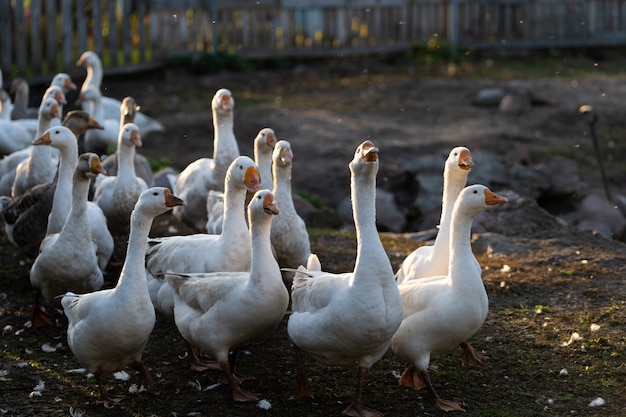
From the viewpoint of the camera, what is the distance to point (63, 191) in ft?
25.5

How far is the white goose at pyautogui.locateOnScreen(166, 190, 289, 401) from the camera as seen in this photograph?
5.78 m

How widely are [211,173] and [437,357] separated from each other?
10.7 feet

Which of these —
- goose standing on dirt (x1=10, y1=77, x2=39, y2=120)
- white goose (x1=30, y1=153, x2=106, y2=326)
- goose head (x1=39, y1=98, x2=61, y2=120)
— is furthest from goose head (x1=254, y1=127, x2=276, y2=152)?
goose standing on dirt (x1=10, y1=77, x2=39, y2=120)

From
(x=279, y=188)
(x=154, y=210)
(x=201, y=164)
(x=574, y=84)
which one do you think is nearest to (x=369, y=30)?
(x=574, y=84)

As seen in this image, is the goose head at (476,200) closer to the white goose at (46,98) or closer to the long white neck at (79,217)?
the long white neck at (79,217)

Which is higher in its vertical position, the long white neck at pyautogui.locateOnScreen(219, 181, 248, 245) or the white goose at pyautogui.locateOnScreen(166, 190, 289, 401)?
the long white neck at pyautogui.locateOnScreen(219, 181, 248, 245)

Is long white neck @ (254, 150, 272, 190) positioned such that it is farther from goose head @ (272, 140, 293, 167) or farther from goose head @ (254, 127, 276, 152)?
goose head @ (272, 140, 293, 167)

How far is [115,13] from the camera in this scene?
17078 millimetres

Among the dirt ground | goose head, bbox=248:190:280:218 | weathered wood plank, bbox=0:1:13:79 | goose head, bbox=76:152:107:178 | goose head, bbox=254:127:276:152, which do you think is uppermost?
weathered wood plank, bbox=0:1:13:79

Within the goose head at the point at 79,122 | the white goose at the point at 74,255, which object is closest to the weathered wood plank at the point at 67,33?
the goose head at the point at 79,122

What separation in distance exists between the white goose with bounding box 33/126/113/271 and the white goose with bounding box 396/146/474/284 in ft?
8.15

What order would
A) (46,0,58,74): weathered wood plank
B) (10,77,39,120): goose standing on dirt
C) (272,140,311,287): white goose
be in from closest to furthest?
(272,140,311,287): white goose
(10,77,39,120): goose standing on dirt
(46,0,58,74): weathered wood plank

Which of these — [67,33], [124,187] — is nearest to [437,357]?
[124,187]

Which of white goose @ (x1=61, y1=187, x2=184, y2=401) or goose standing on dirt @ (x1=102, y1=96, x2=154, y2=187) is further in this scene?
goose standing on dirt @ (x1=102, y1=96, x2=154, y2=187)
